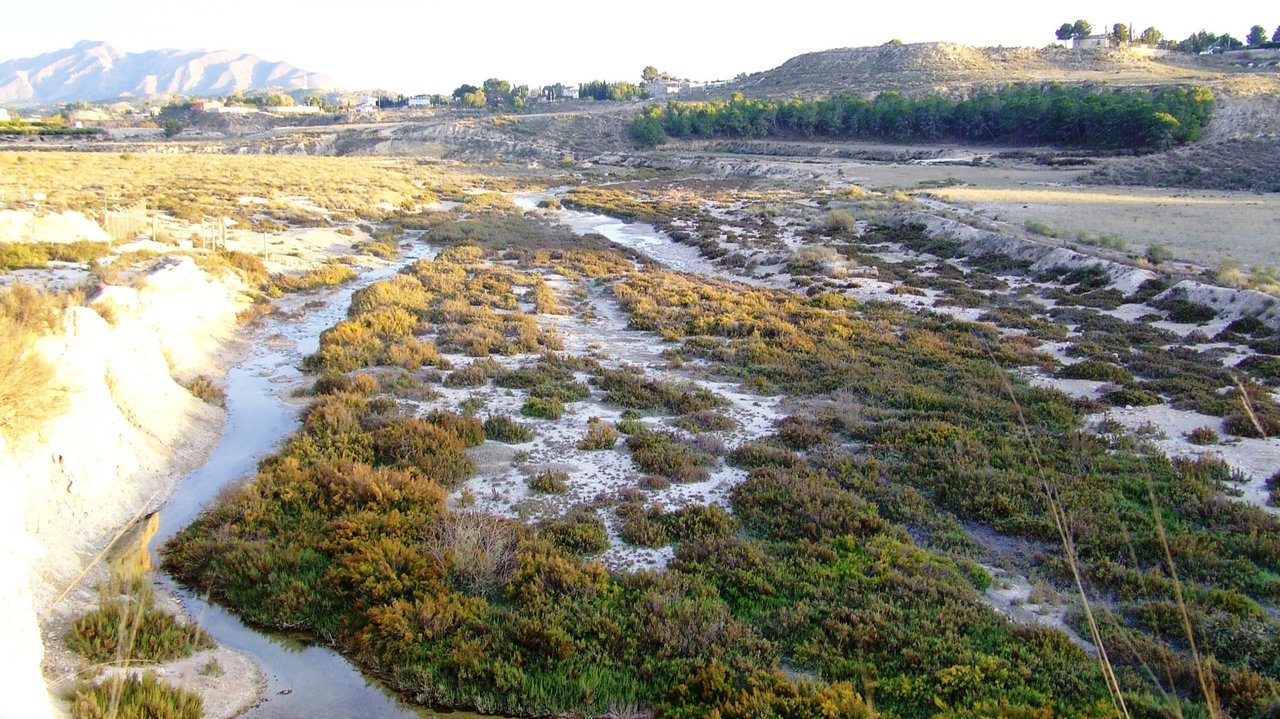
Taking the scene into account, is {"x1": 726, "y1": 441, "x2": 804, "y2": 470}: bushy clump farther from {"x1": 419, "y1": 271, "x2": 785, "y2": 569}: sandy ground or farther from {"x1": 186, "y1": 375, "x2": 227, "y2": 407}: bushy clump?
{"x1": 186, "y1": 375, "x2": 227, "y2": 407}: bushy clump

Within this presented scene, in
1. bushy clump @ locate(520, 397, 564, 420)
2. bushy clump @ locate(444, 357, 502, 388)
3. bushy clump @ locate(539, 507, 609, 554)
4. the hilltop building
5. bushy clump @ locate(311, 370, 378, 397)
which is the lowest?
bushy clump @ locate(539, 507, 609, 554)

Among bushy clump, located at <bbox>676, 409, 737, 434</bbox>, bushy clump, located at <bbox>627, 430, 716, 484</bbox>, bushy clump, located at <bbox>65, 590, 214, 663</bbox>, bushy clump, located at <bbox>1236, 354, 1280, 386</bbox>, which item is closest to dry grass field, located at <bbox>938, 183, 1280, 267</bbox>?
bushy clump, located at <bbox>1236, 354, 1280, 386</bbox>

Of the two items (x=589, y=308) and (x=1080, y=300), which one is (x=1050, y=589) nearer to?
(x=589, y=308)

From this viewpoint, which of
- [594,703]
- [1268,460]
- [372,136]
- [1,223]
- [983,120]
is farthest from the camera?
[372,136]

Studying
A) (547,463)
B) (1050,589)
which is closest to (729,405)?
(547,463)

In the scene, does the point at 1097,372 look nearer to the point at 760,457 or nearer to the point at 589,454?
the point at 760,457

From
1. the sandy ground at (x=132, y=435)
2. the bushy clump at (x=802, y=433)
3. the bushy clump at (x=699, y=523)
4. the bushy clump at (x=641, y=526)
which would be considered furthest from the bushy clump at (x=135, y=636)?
the bushy clump at (x=802, y=433)
